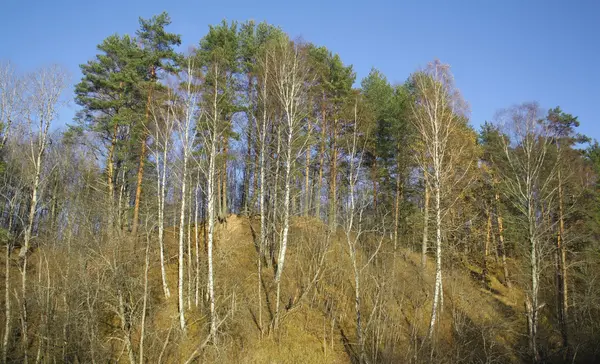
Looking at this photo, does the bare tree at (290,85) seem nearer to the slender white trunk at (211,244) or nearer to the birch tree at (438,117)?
the slender white trunk at (211,244)

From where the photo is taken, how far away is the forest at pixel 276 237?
1473 centimetres

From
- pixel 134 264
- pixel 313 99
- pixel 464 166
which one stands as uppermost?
pixel 313 99

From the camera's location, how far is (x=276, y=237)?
20312 millimetres

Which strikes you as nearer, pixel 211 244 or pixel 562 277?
pixel 211 244

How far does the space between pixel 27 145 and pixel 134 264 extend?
11645mm

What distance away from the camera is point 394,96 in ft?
96.0

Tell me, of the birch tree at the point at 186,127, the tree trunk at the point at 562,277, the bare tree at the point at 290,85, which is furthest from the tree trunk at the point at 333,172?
the tree trunk at the point at 562,277

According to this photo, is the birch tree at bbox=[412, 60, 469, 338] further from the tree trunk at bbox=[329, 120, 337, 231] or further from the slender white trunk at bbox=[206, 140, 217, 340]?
the slender white trunk at bbox=[206, 140, 217, 340]

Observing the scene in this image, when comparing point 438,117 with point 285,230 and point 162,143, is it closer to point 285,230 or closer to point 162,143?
point 285,230

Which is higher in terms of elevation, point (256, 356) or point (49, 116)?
point (49, 116)

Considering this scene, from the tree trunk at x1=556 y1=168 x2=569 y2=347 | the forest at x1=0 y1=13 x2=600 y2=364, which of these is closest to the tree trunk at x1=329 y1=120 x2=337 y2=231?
the forest at x1=0 y1=13 x2=600 y2=364

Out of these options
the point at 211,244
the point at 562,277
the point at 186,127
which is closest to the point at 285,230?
the point at 211,244

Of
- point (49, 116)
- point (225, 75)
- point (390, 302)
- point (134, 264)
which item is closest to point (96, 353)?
point (134, 264)

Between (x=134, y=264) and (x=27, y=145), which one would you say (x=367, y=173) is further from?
(x=27, y=145)
